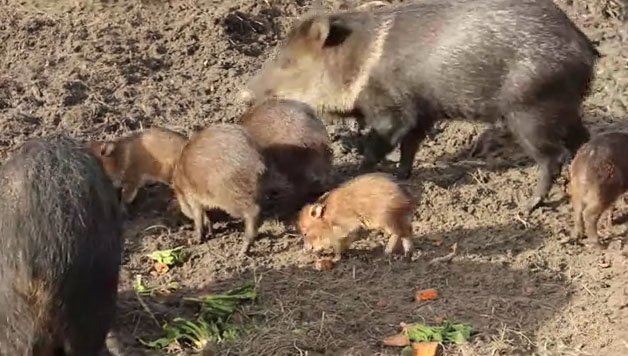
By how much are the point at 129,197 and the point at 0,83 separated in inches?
56.4

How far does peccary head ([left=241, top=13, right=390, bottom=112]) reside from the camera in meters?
7.36

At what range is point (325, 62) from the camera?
7.57 m

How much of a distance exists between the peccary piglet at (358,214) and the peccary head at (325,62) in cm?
141

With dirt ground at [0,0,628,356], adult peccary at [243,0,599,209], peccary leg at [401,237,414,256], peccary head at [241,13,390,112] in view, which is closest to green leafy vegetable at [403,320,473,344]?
dirt ground at [0,0,628,356]

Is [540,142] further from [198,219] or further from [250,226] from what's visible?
[198,219]

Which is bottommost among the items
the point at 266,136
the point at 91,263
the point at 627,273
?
the point at 627,273

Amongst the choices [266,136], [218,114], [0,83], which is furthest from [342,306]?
[0,83]

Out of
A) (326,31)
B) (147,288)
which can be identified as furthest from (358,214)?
(326,31)

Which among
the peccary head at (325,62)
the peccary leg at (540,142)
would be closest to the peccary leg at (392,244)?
the peccary leg at (540,142)

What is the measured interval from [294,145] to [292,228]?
0.47 meters

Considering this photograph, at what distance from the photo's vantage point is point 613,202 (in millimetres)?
6195

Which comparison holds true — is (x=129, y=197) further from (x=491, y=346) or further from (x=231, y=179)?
(x=491, y=346)

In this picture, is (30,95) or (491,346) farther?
(30,95)

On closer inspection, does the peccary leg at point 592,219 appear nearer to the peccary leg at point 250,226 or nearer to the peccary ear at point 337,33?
the peccary leg at point 250,226
